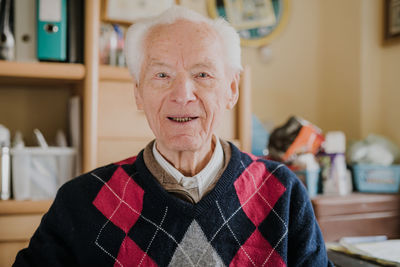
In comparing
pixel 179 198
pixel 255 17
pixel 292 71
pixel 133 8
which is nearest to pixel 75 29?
pixel 133 8

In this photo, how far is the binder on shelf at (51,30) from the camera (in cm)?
162

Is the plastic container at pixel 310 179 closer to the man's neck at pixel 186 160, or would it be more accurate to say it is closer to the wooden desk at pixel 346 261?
the wooden desk at pixel 346 261

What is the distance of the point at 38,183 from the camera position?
1.63 m

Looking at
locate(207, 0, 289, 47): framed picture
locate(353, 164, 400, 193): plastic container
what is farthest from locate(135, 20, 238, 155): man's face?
locate(207, 0, 289, 47): framed picture

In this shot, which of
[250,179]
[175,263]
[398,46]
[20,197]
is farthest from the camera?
[398,46]

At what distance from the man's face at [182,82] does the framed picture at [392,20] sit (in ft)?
4.68

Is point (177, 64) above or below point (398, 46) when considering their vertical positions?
below

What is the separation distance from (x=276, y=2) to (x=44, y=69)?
1473mm

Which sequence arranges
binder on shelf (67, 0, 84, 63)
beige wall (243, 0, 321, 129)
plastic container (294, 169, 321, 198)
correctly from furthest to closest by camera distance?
beige wall (243, 0, 321, 129) → plastic container (294, 169, 321, 198) → binder on shelf (67, 0, 84, 63)

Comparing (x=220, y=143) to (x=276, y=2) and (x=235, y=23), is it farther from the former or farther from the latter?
(x=276, y=2)

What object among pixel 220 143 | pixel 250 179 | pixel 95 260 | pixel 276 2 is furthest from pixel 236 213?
pixel 276 2

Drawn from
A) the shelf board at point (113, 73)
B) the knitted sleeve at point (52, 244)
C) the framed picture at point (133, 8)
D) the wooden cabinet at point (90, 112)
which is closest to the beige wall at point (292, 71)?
the wooden cabinet at point (90, 112)

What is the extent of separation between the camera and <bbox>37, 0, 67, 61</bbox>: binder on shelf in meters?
1.62

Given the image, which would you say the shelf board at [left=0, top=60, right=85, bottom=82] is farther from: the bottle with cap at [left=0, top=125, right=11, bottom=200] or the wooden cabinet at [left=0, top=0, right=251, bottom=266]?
the bottle with cap at [left=0, top=125, right=11, bottom=200]
